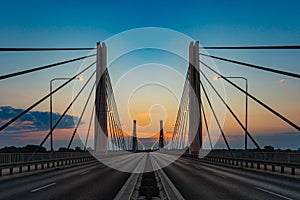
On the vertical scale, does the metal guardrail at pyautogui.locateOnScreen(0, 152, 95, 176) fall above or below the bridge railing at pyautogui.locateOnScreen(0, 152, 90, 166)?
below


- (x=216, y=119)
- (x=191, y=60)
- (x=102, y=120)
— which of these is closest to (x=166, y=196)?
(x=216, y=119)

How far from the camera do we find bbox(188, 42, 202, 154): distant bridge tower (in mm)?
53750

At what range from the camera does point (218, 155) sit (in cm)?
4841

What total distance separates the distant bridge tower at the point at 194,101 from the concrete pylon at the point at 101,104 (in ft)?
38.4

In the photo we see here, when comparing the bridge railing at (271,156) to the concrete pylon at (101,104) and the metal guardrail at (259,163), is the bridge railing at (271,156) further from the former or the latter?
the concrete pylon at (101,104)

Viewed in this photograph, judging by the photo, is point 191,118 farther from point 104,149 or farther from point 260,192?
point 260,192

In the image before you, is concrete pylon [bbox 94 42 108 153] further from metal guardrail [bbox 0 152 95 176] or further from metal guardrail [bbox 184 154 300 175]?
metal guardrail [bbox 184 154 300 175]

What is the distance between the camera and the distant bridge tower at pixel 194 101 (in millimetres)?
53750

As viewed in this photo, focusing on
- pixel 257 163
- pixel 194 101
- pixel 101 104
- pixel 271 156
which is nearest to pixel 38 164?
pixel 257 163

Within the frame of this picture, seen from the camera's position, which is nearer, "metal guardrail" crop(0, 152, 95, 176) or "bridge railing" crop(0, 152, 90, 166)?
"metal guardrail" crop(0, 152, 95, 176)

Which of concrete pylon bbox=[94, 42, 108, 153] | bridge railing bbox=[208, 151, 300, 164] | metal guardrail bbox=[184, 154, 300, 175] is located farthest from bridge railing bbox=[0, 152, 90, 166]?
bridge railing bbox=[208, 151, 300, 164]

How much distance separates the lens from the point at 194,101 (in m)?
56.5

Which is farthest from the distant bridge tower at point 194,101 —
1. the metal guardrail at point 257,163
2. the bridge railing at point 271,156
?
the bridge railing at point 271,156

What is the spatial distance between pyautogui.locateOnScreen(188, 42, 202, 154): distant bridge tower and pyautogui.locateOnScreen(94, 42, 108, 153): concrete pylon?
38.4 ft
